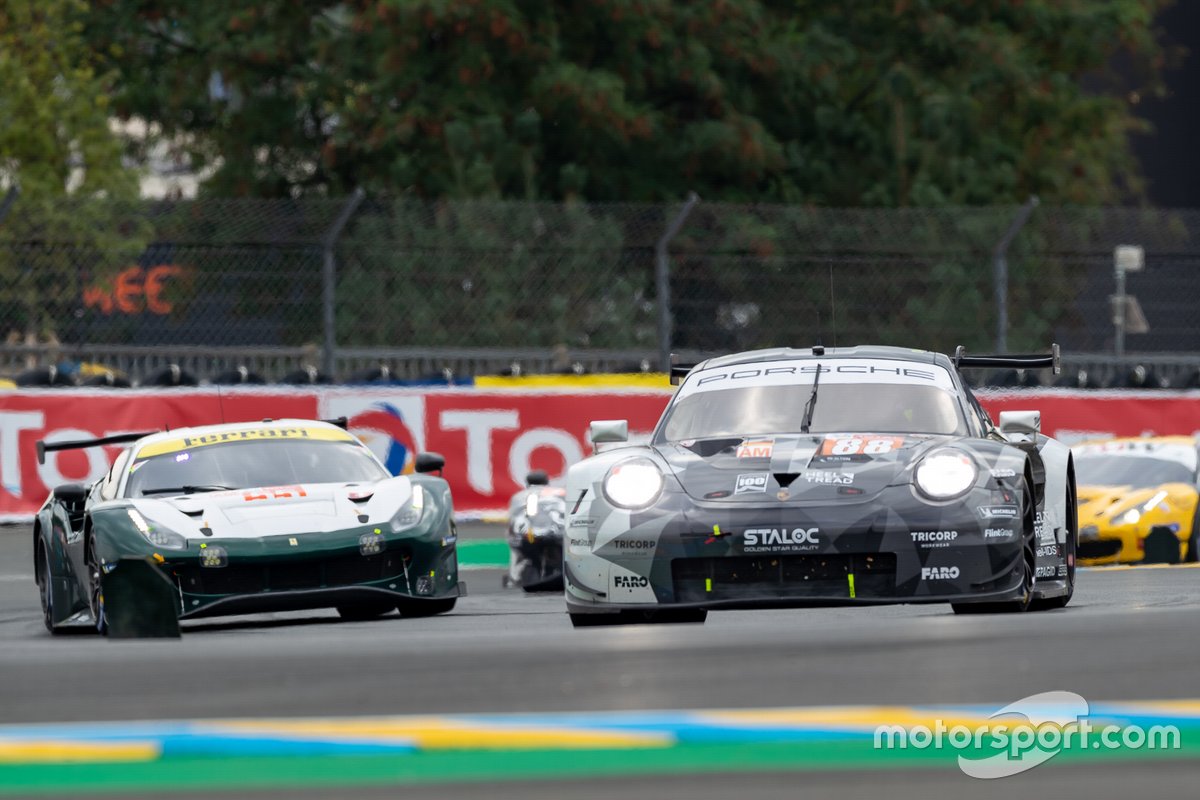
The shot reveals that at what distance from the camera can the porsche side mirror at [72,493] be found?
10250 mm

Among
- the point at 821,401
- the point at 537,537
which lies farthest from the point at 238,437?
the point at 821,401

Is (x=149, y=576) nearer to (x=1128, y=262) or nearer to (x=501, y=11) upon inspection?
(x=1128, y=262)

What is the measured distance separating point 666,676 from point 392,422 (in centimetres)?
1369

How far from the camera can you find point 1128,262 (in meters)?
18.4

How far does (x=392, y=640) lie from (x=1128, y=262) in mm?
15616

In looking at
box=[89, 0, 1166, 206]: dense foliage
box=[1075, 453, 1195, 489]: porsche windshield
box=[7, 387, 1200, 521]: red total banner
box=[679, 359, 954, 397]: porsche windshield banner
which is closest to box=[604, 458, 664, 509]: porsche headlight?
box=[679, 359, 954, 397]: porsche windshield banner

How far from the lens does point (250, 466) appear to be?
10422mm

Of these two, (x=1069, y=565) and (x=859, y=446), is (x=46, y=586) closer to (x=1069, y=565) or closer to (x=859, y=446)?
(x=859, y=446)

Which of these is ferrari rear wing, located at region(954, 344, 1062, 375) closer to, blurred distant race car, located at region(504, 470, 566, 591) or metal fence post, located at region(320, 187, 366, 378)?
blurred distant race car, located at region(504, 470, 566, 591)

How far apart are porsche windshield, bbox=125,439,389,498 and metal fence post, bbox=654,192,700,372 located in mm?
7085

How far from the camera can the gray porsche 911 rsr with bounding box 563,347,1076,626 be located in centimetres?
731

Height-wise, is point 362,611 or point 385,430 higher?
point 385,430

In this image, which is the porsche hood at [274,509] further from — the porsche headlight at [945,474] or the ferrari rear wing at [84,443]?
the porsche headlight at [945,474]

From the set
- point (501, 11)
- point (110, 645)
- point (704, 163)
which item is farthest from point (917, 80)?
point (110, 645)
